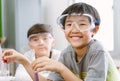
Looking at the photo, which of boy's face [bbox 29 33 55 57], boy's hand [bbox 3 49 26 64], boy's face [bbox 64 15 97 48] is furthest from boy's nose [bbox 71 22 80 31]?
boy's face [bbox 29 33 55 57]

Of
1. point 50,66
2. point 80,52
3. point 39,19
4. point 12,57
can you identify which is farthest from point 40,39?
point 39,19

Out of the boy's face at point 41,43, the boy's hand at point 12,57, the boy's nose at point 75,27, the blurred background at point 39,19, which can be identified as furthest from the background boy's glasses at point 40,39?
the blurred background at point 39,19

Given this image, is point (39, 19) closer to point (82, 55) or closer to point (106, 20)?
point (106, 20)

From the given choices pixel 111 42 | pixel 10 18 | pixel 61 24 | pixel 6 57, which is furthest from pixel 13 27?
pixel 61 24

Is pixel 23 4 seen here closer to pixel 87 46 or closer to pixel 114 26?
pixel 114 26

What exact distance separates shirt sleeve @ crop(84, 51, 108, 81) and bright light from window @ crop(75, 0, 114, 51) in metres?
1.95

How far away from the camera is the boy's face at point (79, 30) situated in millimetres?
960

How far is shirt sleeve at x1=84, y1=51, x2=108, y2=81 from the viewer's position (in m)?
0.93

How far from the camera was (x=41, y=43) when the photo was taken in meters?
1.65

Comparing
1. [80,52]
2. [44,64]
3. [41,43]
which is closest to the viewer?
[44,64]

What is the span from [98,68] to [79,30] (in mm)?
→ 165

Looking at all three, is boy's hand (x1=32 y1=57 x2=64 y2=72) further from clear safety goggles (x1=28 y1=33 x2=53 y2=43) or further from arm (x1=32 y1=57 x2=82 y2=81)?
clear safety goggles (x1=28 y1=33 x2=53 y2=43)

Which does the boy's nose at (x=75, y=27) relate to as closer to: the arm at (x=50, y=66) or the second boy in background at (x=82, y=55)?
the second boy in background at (x=82, y=55)

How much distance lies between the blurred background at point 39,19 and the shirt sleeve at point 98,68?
1.89 meters
